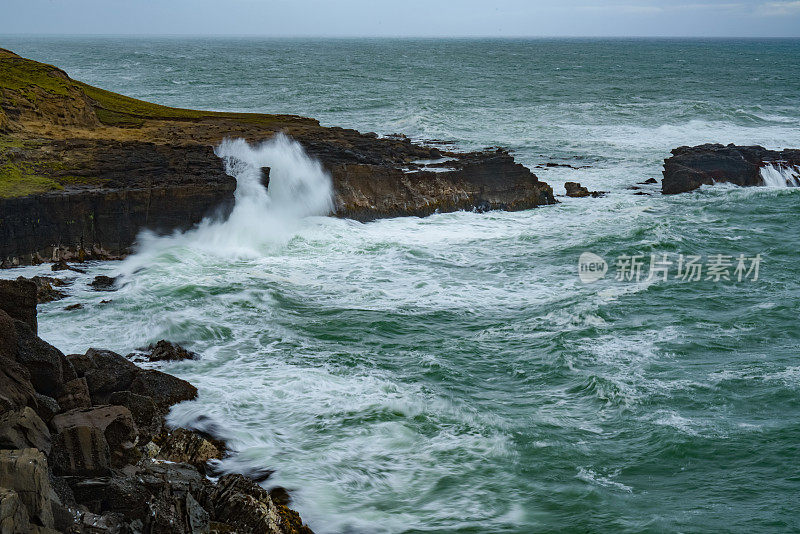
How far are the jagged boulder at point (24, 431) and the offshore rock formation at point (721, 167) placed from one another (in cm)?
2429

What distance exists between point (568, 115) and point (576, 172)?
20689 millimetres

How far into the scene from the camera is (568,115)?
51.2 metres

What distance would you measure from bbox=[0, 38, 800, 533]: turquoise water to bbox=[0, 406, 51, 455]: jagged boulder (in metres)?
2.33

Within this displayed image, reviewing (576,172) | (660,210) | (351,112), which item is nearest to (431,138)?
(576,172)

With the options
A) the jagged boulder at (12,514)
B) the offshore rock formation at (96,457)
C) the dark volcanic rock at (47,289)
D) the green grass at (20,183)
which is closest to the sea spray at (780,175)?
the green grass at (20,183)

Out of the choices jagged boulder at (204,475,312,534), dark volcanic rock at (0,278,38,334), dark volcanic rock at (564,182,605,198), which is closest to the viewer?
jagged boulder at (204,475,312,534)

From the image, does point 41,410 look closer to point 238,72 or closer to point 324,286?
point 324,286

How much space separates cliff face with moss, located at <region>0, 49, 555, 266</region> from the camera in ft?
58.2

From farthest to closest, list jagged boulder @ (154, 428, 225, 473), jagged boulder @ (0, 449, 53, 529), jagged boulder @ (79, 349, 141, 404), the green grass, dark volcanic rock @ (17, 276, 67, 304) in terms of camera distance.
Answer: the green grass, dark volcanic rock @ (17, 276, 67, 304), jagged boulder @ (79, 349, 141, 404), jagged boulder @ (154, 428, 225, 473), jagged boulder @ (0, 449, 53, 529)

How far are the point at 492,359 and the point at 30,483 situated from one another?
813cm

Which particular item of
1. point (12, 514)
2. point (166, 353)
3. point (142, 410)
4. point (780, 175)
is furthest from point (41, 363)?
point (780, 175)

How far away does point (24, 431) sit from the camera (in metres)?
7.80

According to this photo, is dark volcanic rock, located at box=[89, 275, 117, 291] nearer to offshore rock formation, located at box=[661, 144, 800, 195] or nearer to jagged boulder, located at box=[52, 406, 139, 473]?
jagged boulder, located at box=[52, 406, 139, 473]

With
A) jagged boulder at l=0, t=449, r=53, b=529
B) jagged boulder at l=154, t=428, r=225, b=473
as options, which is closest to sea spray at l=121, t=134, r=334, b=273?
jagged boulder at l=154, t=428, r=225, b=473
